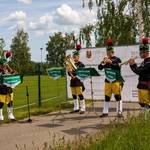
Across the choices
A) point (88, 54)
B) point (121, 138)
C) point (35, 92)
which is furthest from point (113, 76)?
point (35, 92)

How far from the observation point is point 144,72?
13.3 metres

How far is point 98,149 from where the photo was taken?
27.8ft

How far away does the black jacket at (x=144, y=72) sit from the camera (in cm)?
1318

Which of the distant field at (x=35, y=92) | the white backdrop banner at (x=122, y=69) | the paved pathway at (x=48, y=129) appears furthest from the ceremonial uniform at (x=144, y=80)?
the distant field at (x=35, y=92)

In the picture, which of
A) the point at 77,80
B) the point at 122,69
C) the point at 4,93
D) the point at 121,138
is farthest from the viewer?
the point at 122,69

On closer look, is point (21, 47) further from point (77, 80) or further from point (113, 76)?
point (113, 76)

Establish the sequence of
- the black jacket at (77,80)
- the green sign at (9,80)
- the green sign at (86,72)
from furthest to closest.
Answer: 1. the black jacket at (77,80)
2. the green sign at (86,72)
3. the green sign at (9,80)

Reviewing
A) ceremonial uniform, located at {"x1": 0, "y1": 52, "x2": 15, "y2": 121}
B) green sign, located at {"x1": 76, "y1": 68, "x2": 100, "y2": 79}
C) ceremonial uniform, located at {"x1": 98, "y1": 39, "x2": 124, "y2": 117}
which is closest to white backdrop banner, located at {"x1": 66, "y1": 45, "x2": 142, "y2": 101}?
green sign, located at {"x1": 76, "y1": 68, "x2": 100, "y2": 79}

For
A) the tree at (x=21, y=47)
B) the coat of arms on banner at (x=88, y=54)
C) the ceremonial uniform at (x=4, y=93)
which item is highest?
the coat of arms on banner at (x=88, y=54)

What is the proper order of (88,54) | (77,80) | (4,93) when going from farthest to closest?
(88,54)
(77,80)
(4,93)

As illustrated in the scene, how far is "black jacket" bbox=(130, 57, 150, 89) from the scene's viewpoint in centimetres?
1318

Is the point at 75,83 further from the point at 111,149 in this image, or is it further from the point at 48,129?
the point at 111,149

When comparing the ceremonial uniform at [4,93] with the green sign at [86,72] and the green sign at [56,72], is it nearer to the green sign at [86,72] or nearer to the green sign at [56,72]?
the green sign at [86,72]

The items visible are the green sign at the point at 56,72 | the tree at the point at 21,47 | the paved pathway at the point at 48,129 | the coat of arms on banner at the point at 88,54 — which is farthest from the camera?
the tree at the point at 21,47
